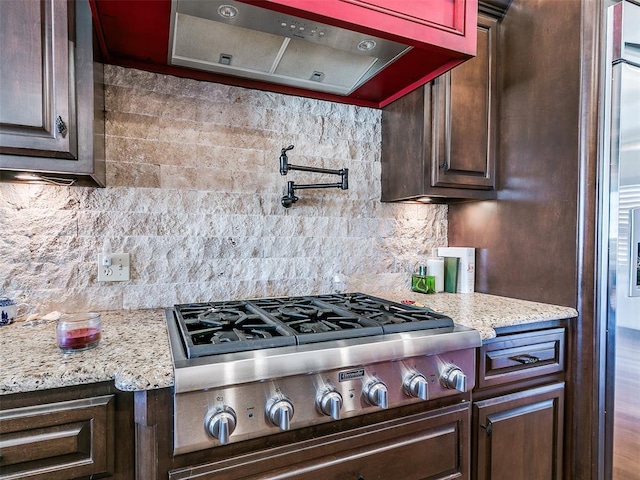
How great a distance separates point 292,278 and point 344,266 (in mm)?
295

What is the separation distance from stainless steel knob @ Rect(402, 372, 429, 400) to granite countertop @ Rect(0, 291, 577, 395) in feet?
1.08

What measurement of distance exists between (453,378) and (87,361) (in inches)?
41.6

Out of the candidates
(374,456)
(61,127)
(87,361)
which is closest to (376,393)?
(374,456)

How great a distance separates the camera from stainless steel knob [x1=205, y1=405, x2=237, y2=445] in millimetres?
877

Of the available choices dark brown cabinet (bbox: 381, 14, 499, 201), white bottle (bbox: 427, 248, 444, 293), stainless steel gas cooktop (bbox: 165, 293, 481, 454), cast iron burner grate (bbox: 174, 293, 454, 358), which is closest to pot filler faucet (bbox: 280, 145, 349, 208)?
dark brown cabinet (bbox: 381, 14, 499, 201)

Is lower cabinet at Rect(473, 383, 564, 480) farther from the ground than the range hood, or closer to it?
closer to it

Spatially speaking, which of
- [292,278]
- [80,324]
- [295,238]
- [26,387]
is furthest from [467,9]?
[26,387]

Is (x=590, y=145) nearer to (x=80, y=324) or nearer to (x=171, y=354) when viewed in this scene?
(x=171, y=354)

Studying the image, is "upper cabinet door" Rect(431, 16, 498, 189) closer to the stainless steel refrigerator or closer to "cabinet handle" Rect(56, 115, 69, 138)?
the stainless steel refrigerator

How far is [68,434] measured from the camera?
87 centimetres

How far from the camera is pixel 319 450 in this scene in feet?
3.37

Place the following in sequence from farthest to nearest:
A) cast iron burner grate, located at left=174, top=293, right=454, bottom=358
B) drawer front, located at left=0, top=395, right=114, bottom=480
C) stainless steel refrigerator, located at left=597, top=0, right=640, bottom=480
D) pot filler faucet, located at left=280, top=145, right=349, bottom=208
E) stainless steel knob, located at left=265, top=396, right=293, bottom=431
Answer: pot filler faucet, located at left=280, top=145, right=349, bottom=208 → stainless steel refrigerator, located at left=597, top=0, right=640, bottom=480 → cast iron burner grate, located at left=174, top=293, right=454, bottom=358 → stainless steel knob, located at left=265, top=396, right=293, bottom=431 → drawer front, located at left=0, top=395, right=114, bottom=480

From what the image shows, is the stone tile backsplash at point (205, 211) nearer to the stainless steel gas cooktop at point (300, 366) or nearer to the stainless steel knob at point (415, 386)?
the stainless steel gas cooktop at point (300, 366)

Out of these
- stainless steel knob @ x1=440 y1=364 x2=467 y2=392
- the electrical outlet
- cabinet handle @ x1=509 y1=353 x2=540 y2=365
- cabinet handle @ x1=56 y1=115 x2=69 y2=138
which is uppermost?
cabinet handle @ x1=56 y1=115 x2=69 y2=138
